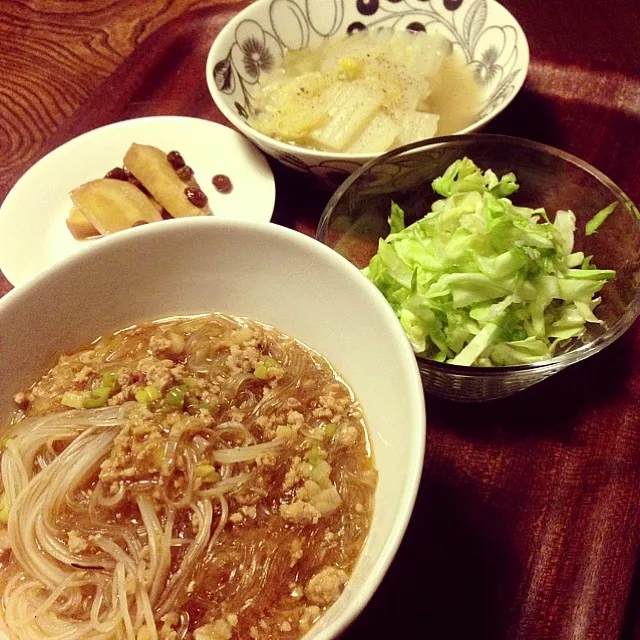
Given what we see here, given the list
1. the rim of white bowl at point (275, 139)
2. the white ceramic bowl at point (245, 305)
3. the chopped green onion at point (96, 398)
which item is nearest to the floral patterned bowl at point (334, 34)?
the rim of white bowl at point (275, 139)

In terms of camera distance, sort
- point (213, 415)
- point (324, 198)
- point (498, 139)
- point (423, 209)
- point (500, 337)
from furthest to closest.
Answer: point (324, 198)
point (423, 209)
point (498, 139)
point (500, 337)
point (213, 415)

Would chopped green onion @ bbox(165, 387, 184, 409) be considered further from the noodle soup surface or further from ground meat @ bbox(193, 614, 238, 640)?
ground meat @ bbox(193, 614, 238, 640)

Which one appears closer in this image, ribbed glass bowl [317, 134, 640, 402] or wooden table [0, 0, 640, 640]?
wooden table [0, 0, 640, 640]

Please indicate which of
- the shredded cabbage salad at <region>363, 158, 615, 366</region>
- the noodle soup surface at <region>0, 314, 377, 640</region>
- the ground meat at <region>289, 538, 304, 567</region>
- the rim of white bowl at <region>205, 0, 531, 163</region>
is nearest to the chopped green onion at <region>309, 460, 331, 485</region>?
the noodle soup surface at <region>0, 314, 377, 640</region>

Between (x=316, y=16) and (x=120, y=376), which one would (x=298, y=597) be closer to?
(x=120, y=376)

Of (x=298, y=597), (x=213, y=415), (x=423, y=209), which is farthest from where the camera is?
(x=423, y=209)

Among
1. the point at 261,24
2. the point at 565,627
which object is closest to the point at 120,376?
the point at 565,627

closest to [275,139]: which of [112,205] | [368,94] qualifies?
[368,94]

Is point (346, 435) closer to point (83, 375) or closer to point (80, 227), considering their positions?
point (83, 375)
